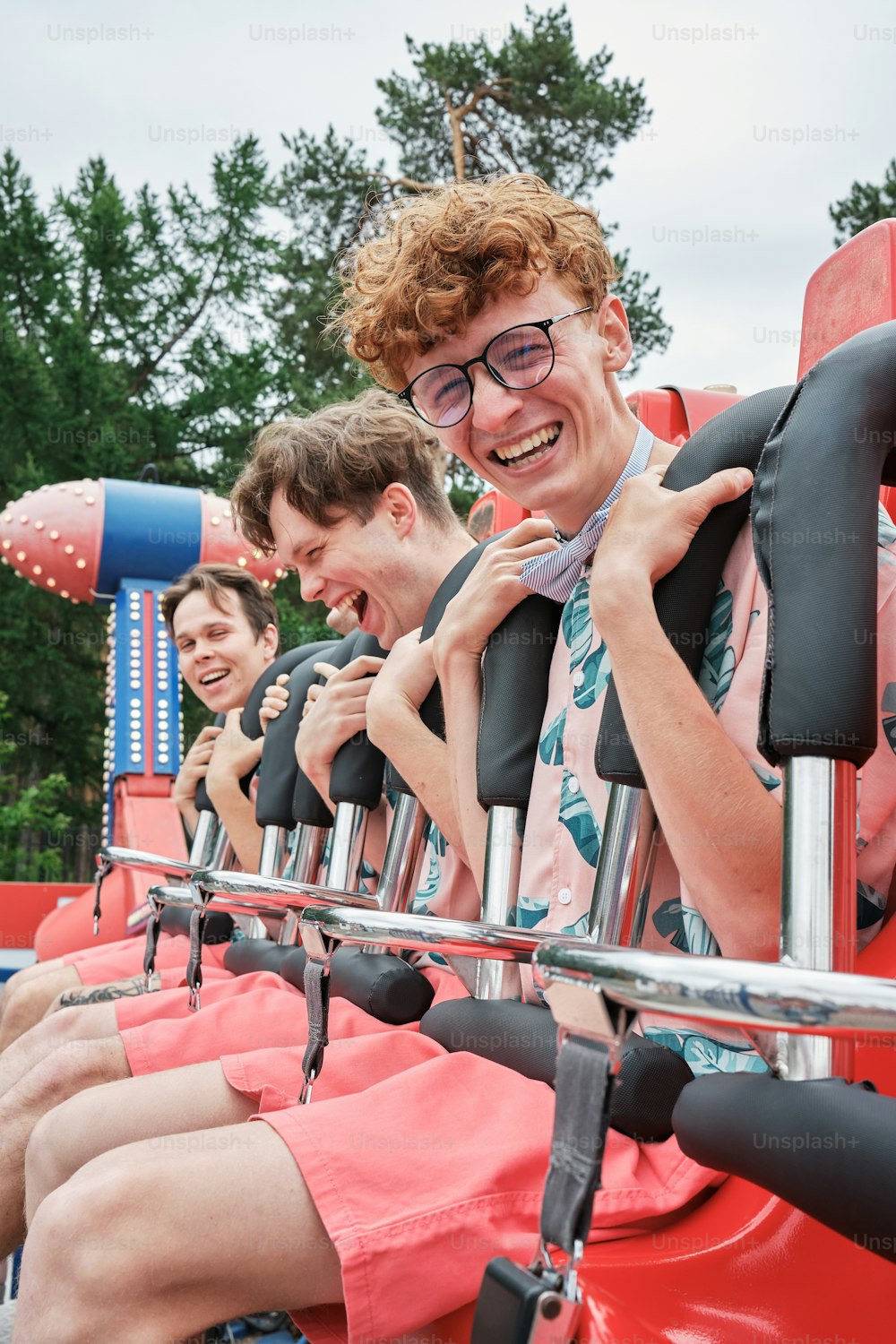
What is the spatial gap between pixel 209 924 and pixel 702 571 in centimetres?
189

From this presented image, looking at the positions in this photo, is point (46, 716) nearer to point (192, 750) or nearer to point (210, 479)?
point (210, 479)

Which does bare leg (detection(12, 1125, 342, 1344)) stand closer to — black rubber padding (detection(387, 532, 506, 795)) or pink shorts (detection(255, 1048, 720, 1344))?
pink shorts (detection(255, 1048, 720, 1344))

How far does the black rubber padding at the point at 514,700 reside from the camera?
122 cm

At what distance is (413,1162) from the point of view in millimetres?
940

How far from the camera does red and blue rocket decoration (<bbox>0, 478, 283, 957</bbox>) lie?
461cm

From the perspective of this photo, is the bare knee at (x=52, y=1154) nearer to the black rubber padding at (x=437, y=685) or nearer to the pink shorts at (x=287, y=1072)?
the pink shorts at (x=287, y=1072)

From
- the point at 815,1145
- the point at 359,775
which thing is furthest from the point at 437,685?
the point at 815,1145

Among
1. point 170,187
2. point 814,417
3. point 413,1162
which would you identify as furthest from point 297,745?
point 170,187

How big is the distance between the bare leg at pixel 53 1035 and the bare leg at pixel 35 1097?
16 cm

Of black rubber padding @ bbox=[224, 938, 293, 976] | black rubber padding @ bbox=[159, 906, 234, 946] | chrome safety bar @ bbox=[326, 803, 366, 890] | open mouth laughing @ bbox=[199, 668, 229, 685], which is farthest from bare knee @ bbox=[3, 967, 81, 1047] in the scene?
chrome safety bar @ bbox=[326, 803, 366, 890]

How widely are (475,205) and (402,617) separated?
0.81 metres

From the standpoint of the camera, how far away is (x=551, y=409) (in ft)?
4.22

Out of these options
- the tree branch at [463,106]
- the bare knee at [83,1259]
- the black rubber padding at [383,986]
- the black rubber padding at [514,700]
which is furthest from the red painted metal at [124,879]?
the tree branch at [463,106]

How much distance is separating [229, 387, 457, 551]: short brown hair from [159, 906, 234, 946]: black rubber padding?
38.2 inches
